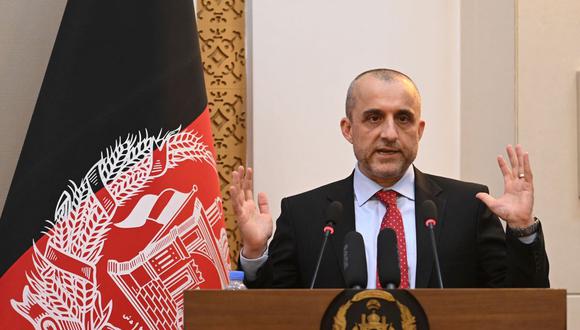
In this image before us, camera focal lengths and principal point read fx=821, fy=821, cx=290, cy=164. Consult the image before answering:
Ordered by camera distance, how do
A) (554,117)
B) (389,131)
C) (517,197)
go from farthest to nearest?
1. (554,117)
2. (389,131)
3. (517,197)

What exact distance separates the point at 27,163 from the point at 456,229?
1657 millimetres

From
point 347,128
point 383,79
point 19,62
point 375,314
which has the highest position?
point 19,62

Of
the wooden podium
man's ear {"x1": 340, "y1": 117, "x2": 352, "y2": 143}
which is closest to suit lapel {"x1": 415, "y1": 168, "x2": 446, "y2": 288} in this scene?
man's ear {"x1": 340, "y1": 117, "x2": 352, "y2": 143}

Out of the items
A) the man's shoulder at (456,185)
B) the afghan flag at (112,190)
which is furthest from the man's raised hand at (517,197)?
the afghan flag at (112,190)

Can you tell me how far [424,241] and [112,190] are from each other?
1.19 meters

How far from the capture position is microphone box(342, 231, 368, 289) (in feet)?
7.16

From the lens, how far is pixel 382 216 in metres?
3.11

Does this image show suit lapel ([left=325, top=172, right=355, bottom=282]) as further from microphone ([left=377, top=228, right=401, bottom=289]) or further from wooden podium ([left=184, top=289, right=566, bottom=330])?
wooden podium ([left=184, top=289, right=566, bottom=330])

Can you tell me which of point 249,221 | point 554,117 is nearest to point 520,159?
point 249,221

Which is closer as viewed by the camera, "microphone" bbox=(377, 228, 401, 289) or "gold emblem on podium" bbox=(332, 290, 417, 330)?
"gold emblem on podium" bbox=(332, 290, 417, 330)

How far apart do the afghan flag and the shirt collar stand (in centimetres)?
59

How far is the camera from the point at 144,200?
10.4ft

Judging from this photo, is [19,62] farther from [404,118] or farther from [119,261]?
[404,118]

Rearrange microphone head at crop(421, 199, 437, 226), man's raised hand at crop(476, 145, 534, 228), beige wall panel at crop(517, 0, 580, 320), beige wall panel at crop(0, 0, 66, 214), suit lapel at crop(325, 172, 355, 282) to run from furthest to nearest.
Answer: beige wall panel at crop(517, 0, 580, 320)
beige wall panel at crop(0, 0, 66, 214)
suit lapel at crop(325, 172, 355, 282)
man's raised hand at crop(476, 145, 534, 228)
microphone head at crop(421, 199, 437, 226)
